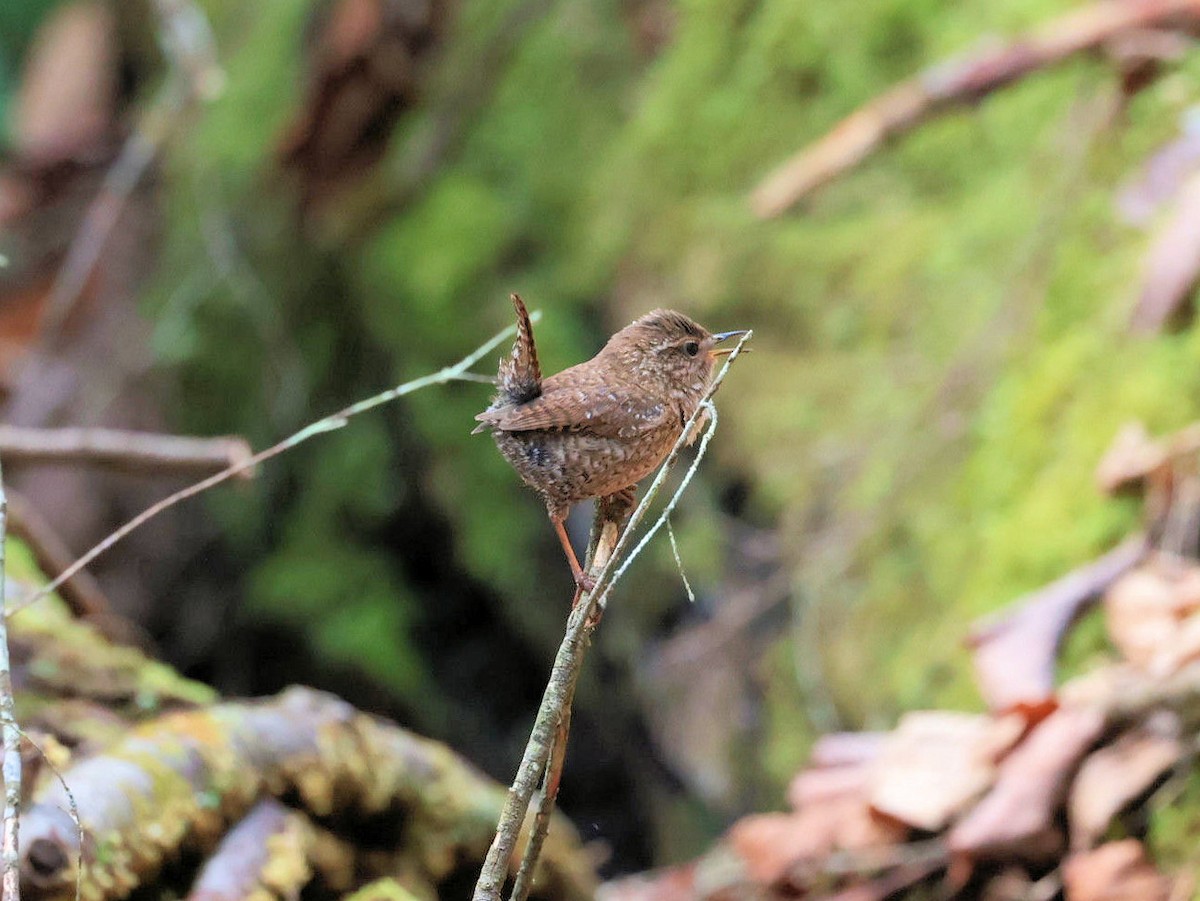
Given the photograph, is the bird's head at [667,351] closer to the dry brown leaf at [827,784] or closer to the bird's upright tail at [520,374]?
the bird's upright tail at [520,374]

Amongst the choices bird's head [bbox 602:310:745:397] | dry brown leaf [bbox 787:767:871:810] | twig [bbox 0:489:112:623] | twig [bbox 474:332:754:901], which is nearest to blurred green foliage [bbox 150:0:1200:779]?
dry brown leaf [bbox 787:767:871:810]

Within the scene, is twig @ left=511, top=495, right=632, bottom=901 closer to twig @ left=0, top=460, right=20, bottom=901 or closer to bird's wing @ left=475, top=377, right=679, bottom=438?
bird's wing @ left=475, top=377, right=679, bottom=438

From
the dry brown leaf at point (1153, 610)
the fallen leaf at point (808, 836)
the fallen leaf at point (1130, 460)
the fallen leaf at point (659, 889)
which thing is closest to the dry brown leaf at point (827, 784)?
the fallen leaf at point (808, 836)

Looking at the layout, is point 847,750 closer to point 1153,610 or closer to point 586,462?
point 1153,610

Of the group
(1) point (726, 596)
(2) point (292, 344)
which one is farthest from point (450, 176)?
(1) point (726, 596)

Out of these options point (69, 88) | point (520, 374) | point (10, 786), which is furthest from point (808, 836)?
point (69, 88)

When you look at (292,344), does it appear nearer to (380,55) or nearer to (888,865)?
(380,55)
